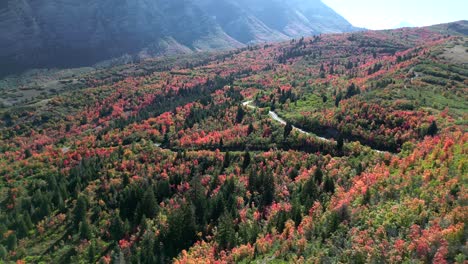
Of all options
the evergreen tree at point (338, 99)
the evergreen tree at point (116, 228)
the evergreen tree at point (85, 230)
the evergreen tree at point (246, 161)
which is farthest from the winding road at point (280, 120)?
the evergreen tree at point (85, 230)

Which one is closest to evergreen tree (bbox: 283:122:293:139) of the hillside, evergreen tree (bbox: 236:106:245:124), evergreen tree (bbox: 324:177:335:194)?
the hillside

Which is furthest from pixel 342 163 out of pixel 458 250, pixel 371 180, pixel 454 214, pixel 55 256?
pixel 55 256

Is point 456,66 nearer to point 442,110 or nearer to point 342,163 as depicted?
point 442,110

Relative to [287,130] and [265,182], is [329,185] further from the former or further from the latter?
[287,130]

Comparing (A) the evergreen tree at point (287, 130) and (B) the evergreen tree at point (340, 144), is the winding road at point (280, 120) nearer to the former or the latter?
(A) the evergreen tree at point (287, 130)

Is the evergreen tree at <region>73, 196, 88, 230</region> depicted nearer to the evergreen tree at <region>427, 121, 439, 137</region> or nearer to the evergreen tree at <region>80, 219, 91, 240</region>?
the evergreen tree at <region>80, 219, 91, 240</region>

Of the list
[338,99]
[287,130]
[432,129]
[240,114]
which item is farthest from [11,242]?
[338,99]

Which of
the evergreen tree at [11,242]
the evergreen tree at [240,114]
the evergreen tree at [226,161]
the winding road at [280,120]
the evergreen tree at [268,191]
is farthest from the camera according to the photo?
the evergreen tree at [240,114]

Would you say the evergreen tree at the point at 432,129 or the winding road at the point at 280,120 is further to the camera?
the winding road at the point at 280,120

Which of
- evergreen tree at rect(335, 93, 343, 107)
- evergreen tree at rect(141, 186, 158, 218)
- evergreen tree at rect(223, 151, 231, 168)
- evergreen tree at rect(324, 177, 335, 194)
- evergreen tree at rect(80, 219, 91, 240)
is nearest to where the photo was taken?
evergreen tree at rect(324, 177, 335, 194)
